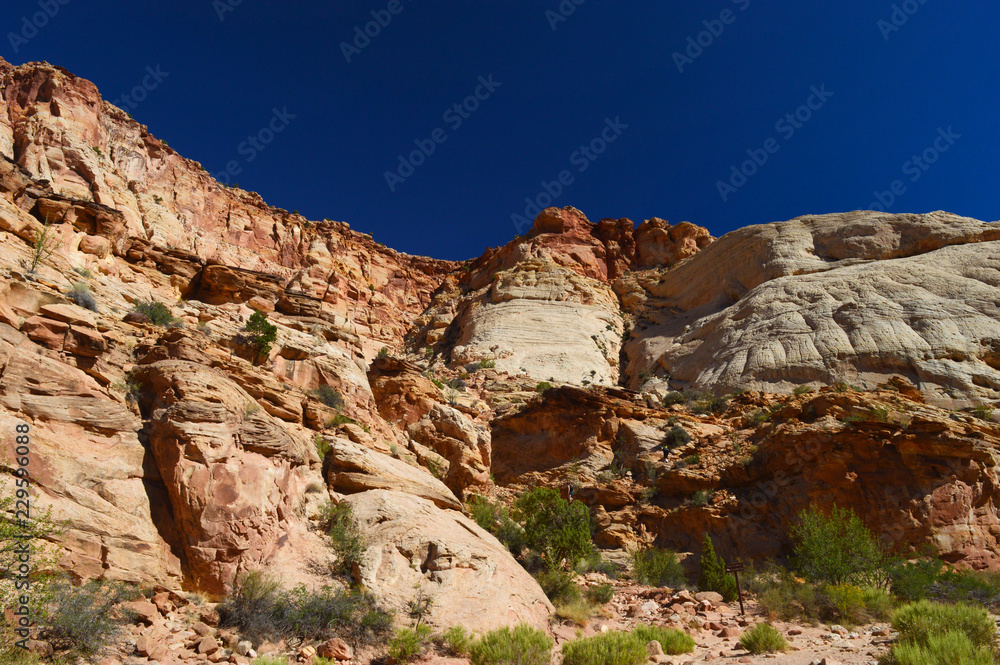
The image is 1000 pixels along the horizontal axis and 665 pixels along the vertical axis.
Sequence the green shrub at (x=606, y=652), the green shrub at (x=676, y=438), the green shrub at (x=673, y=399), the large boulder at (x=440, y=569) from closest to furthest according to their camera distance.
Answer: the green shrub at (x=606, y=652) → the large boulder at (x=440, y=569) → the green shrub at (x=676, y=438) → the green shrub at (x=673, y=399)

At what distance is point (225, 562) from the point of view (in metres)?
8.73

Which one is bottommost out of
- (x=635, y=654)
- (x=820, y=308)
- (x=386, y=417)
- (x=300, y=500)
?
(x=635, y=654)

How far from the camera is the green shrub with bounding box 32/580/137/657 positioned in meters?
6.14

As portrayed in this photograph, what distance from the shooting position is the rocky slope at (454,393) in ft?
30.2

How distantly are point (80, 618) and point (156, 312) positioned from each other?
947 centimetres

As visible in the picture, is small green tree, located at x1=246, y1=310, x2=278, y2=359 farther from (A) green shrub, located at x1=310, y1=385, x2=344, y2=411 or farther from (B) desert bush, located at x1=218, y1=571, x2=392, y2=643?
(B) desert bush, located at x1=218, y1=571, x2=392, y2=643

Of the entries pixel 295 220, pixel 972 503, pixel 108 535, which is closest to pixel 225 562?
pixel 108 535

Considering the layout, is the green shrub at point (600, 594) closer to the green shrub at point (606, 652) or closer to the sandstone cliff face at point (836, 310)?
the green shrub at point (606, 652)

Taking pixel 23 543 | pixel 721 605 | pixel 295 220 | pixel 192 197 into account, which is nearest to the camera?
pixel 23 543

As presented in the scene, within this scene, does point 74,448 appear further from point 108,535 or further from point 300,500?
point 300,500

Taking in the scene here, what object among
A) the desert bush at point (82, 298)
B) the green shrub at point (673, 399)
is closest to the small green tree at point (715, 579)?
the green shrub at point (673, 399)

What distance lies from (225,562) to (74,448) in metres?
2.89

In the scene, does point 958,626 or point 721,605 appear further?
point 721,605

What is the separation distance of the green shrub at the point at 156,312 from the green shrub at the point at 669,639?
12791mm
